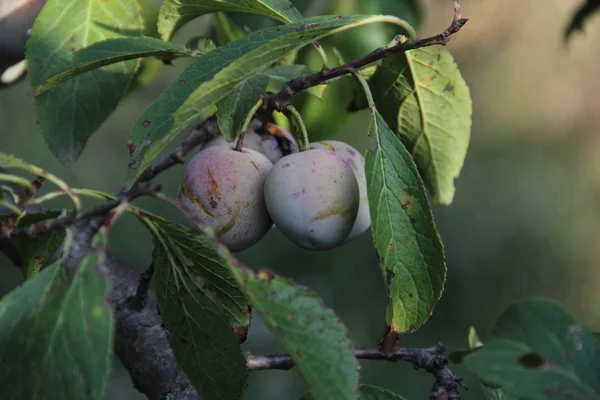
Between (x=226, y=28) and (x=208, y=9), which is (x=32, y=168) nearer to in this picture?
(x=208, y=9)

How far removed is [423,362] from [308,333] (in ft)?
0.70

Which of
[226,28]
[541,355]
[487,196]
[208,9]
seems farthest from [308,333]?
[487,196]

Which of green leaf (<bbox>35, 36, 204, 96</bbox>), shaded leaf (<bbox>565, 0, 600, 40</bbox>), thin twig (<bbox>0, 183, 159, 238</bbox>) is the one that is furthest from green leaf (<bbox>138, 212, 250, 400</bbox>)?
shaded leaf (<bbox>565, 0, 600, 40</bbox>)

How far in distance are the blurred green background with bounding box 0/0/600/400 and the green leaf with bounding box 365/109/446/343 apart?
1.24 metres

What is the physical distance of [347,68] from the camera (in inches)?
24.2

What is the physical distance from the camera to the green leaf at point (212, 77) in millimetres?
477

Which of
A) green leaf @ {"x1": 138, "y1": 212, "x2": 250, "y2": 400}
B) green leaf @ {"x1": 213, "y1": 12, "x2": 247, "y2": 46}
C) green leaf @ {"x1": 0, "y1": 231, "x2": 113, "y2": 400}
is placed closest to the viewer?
green leaf @ {"x1": 0, "y1": 231, "x2": 113, "y2": 400}

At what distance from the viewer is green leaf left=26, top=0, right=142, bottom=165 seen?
2.32ft

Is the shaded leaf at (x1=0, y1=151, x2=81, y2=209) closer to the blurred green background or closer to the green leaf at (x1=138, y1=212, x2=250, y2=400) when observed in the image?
the green leaf at (x1=138, y1=212, x2=250, y2=400)

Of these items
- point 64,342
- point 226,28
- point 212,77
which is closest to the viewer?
point 64,342

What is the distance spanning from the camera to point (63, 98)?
2.33ft

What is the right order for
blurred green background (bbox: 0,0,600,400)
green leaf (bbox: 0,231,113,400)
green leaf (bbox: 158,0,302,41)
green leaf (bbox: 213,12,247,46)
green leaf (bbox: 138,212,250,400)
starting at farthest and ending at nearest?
1. blurred green background (bbox: 0,0,600,400)
2. green leaf (bbox: 213,12,247,46)
3. green leaf (bbox: 158,0,302,41)
4. green leaf (bbox: 138,212,250,400)
5. green leaf (bbox: 0,231,113,400)

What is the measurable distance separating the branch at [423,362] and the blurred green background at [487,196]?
123 cm

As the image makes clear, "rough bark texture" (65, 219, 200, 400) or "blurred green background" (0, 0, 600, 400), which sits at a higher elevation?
"rough bark texture" (65, 219, 200, 400)
